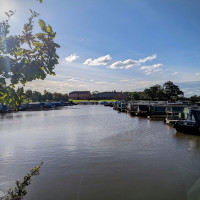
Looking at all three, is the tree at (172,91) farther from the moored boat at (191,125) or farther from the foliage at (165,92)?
the moored boat at (191,125)

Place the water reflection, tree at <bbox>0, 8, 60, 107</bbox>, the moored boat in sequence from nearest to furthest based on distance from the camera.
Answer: tree at <bbox>0, 8, 60, 107</bbox>
the water reflection
the moored boat

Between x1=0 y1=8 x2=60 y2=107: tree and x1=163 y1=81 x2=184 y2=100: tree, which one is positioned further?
x1=163 y1=81 x2=184 y2=100: tree

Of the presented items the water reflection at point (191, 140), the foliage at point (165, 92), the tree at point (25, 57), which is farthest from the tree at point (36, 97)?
the tree at point (25, 57)

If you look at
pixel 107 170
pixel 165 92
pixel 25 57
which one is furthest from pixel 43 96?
pixel 25 57

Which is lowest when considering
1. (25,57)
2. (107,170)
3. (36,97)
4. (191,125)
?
(107,170)

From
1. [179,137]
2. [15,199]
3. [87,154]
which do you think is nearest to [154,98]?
[179,137]

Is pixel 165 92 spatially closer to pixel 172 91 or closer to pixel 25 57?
pixel 172 91

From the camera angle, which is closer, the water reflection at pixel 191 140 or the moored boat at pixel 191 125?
the water reflection at pixel 191 140

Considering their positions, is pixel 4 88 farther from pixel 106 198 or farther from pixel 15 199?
pixel 106 198

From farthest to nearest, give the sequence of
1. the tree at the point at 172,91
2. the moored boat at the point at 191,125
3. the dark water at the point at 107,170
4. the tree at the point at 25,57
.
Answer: the tree at the point at 172,91
the moored boat at the point at 191,125
the dark water at the point at 107,170
the tree at the point at 25,57

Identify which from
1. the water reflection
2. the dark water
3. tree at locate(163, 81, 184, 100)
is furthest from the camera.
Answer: tree at locate(163, 81, 184, 100)

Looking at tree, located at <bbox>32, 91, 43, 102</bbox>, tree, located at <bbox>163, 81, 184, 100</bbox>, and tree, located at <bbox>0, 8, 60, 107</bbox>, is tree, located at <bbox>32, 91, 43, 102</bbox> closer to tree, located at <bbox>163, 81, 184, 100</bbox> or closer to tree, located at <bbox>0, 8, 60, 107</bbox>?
tree, located at <bbox>163, 81, 184, 100</bbox>

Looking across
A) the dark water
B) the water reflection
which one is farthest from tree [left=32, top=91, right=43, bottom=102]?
the water reflection

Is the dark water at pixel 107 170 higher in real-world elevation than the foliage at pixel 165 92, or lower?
lower
